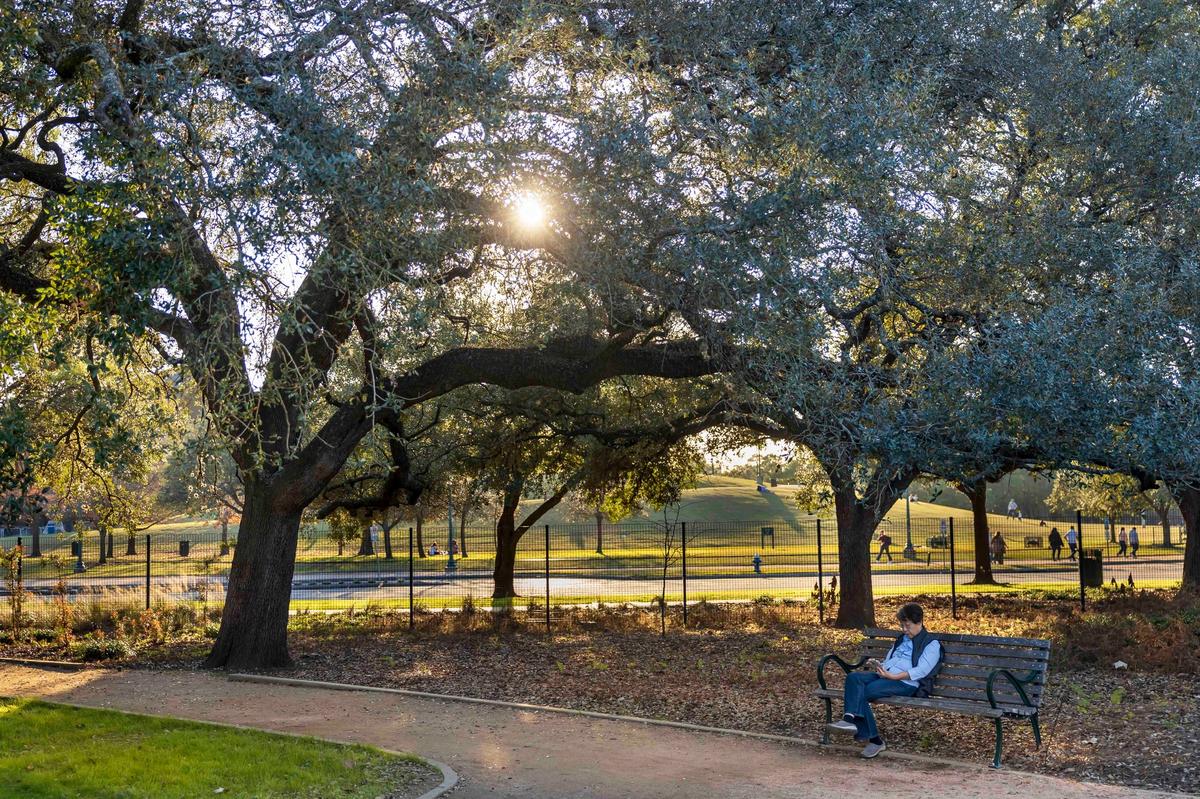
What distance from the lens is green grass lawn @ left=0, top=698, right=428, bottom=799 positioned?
24.7 feet

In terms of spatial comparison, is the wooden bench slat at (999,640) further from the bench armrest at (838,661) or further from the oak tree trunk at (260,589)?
the oak tree trunk at (260,589)

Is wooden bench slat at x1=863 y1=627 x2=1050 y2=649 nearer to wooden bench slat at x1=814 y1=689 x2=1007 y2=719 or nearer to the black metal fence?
wooden bench slat at x1=814 y1=689 x2=1007 y2=719

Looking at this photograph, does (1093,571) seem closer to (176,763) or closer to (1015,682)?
(1015,682)

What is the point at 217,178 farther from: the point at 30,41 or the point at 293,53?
the point at 30,41

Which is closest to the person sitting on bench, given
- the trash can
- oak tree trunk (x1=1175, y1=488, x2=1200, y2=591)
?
oak tree trunk (x1=1175, y1=488, x2=1200, y2=591)

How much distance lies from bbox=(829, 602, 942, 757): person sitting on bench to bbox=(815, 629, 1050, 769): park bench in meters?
0.11

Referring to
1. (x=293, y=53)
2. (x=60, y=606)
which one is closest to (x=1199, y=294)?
(x=293, y=53)

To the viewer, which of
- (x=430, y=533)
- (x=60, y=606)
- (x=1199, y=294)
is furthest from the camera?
(x=430, y=533)

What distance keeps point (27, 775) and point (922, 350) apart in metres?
8.45

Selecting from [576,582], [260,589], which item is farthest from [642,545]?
[260,589]

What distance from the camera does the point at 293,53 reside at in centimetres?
974

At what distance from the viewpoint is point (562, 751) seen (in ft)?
29.8

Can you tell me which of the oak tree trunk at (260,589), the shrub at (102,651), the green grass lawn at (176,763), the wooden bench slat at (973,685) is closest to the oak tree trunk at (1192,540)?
the wooden bench slat at (973,685)

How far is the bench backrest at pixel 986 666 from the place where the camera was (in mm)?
9086
